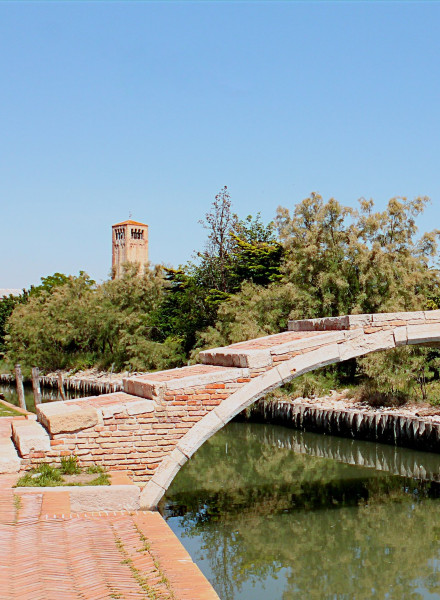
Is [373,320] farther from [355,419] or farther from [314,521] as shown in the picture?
[355,419]

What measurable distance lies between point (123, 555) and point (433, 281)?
17322 millimetres

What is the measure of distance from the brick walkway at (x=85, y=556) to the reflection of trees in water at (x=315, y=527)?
7.08 ft

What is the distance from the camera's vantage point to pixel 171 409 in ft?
26.5

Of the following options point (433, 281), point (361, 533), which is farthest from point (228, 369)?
point (433, 281)

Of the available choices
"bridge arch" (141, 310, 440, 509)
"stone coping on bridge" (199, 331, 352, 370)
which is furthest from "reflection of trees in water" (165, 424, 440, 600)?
"stone coping on bridge" (199, 331, 352, 370)

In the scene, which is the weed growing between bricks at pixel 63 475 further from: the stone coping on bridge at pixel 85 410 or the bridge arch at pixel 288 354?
the bridge arch at pixel 288 354

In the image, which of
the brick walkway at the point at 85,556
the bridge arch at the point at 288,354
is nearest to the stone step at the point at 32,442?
the brick walkway at the point at 85,556

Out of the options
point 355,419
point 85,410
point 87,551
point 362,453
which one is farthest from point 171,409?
point 355,419

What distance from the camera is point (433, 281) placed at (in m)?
20.9

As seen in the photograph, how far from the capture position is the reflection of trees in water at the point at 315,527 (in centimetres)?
790

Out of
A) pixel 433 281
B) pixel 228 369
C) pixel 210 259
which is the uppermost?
pixel 210 259

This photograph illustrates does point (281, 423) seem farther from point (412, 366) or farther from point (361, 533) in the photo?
point (361, 533)

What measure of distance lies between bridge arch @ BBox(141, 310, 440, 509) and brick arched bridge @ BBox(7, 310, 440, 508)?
0.01 meters

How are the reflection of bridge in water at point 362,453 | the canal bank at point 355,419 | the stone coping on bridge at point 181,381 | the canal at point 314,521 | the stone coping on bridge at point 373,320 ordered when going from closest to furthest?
the canal at point 314,521
the stone coping on bridge at point 181,381
the stone coping on bridge at point 373,320
the reflection of bridge in water at point 362,453
the canal bank at point 355,419
